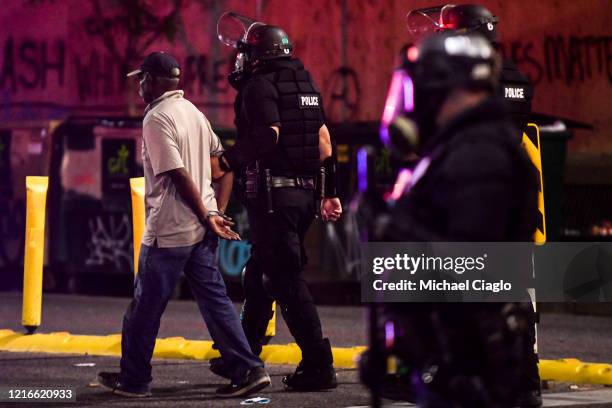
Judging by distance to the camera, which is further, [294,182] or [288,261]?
[294,182]

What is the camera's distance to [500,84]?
8.24 metres

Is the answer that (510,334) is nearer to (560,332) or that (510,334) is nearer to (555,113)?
(560,332)

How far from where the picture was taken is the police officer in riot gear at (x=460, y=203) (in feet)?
15.0

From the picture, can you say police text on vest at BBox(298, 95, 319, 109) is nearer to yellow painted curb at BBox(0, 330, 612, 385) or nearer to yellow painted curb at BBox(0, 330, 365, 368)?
yellow painted curb at BBox(0, 330, 612, 385)

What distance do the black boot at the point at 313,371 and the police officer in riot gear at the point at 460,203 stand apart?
4.18m

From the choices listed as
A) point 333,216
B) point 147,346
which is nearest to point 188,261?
point 147,346

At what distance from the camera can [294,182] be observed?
361 inches

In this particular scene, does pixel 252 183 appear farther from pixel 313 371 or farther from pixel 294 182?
pixel 313 371

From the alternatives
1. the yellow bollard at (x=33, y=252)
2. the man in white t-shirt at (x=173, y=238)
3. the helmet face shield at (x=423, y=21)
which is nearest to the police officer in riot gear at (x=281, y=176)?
the man in white t-shirt at (x=173, y=238)

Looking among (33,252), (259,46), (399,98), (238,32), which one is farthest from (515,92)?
(33,252)

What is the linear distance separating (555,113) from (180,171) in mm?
12468

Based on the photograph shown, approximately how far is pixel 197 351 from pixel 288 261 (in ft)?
5.96

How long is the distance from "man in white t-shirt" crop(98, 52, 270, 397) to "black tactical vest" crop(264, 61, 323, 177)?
52cm

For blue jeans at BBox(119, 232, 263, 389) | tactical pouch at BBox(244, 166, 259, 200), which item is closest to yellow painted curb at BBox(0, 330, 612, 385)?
blue jeans at BBox(119, 232, 263, 389)
